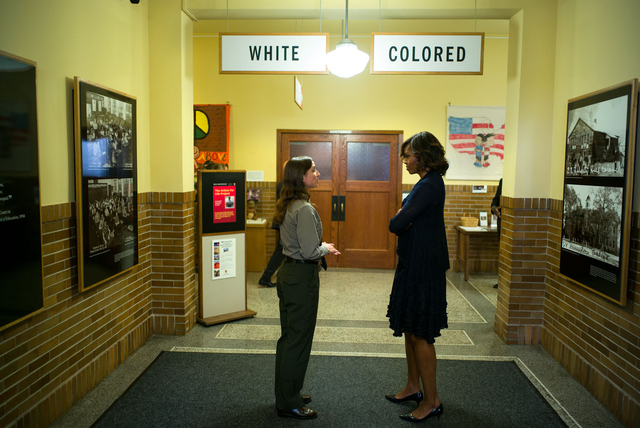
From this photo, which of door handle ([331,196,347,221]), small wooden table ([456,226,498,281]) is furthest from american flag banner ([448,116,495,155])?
door handle ([331,196,347,221])

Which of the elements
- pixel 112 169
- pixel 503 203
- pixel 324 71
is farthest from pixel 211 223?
pixel 503 203

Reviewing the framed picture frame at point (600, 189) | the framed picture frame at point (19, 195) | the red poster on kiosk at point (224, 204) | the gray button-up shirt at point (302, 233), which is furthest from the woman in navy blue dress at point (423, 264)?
the red poster on kiosk at point (224, 204)

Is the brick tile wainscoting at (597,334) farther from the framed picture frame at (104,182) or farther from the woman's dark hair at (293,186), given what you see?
the framed picture frame at (104,182)

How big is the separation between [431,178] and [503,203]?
192 centimetres

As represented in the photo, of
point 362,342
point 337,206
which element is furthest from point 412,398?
point 337,206

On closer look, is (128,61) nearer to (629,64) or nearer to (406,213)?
(406,213)

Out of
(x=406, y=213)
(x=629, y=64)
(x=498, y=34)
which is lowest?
(x=406, y=213)

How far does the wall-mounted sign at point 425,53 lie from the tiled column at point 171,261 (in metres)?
2.22

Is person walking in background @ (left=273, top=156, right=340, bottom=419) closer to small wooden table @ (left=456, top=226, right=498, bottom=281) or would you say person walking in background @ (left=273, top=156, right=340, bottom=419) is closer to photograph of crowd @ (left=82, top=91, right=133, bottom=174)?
photograph of crowd @ (left=82, top=91, right=133, bottom=174)

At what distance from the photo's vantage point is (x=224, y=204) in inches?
183

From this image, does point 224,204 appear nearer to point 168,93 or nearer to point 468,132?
point 168,93

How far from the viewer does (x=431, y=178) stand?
277cm

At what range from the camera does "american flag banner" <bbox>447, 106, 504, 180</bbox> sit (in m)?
7.10

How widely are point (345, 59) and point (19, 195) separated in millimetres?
2388
